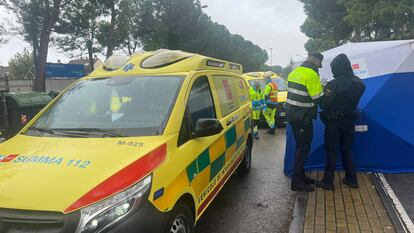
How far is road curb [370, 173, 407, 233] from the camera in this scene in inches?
162

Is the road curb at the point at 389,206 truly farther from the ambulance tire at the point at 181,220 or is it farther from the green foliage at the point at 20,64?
the green foliage at the point at 20,64

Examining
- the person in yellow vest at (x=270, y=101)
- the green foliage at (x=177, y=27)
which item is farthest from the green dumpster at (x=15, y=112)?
the green foliage at (x=177, y=27)

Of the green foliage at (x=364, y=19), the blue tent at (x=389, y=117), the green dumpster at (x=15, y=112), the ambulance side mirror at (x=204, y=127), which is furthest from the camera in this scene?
the green foliage at (x=364, y=19)

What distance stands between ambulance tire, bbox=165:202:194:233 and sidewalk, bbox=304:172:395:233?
59.0 inches

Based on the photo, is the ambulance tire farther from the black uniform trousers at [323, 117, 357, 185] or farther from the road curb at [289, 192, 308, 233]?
the black uniform trousers at [323, 117, 357, 185]

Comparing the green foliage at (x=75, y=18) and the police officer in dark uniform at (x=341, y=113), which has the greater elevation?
the green foliage at (x=75, y=18)

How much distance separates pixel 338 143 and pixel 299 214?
1472 mm

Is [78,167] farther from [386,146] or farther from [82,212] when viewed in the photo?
A: [386,146]

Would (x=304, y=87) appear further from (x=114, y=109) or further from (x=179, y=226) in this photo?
(x=179, y=226)

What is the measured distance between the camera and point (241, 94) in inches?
251

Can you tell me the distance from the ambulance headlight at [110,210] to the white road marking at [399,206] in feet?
9.82

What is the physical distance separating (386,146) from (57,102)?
4.81 m

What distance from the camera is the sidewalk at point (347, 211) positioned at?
165 inches

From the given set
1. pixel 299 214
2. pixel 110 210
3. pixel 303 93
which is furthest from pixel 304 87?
pixel 110 210
